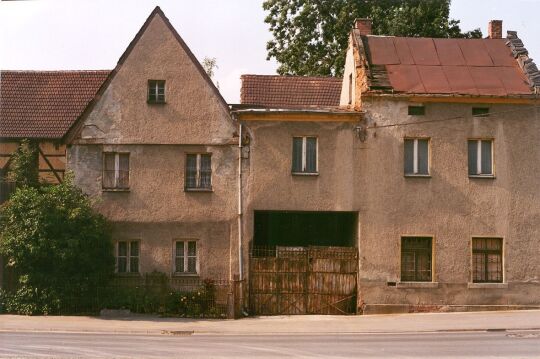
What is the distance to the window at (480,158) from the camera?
25.5 m

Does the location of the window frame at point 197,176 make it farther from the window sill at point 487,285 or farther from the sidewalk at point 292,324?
the window sill at point 487,285

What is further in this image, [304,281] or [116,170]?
[116,170]

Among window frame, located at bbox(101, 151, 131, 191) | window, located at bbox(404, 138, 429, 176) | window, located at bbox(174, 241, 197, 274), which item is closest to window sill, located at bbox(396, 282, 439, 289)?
window, located at bbox(404, 138, 429, 176)

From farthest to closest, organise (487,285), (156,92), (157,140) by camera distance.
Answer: (156,92)
(157,140)
(487,285)

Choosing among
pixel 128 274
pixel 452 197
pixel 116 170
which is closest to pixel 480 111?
pixel 452 197

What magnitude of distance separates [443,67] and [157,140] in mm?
10814

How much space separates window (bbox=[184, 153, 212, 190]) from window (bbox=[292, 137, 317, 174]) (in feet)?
10.1

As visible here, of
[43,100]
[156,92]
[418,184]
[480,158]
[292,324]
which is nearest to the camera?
[292,324]

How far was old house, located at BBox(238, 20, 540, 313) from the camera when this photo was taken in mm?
24969

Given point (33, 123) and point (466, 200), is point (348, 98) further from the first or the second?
point (33, 123)

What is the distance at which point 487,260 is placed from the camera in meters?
25.3

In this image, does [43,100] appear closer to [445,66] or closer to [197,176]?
[197,176]

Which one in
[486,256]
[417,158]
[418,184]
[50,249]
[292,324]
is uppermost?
[417,158]

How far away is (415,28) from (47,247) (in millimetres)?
23587
